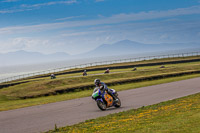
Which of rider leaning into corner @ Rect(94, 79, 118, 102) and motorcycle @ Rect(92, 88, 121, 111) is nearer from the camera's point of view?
motorcycle @ Rect(92, 88, 121, 111)

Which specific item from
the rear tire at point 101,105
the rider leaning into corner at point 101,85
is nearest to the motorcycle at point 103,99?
the rear tire at point 101,105

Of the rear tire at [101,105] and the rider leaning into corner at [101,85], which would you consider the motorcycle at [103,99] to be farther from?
the rider leaning into corner at [101,85]

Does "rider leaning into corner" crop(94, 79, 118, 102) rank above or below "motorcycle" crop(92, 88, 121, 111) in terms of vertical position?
above

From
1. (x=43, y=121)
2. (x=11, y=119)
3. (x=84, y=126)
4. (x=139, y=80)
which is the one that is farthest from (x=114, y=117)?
(x=139, y=80)

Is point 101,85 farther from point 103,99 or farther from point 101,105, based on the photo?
point 101,105

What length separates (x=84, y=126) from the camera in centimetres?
1241

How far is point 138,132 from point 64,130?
139 inches

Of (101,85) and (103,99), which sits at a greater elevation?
(101,85)

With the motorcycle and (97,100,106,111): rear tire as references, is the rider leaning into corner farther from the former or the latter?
(97,100,106,111): rear tire

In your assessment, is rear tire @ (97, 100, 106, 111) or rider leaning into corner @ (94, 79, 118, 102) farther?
Result: rider leaning into corner @ (94, 79, 118, 102)

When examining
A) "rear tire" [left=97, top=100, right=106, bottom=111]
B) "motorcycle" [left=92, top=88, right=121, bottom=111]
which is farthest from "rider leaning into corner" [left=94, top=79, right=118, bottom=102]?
"rear tire" [left=97, top=100, right=106, bottom=111]

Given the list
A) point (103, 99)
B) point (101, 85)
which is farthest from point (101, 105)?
point (101, 85)

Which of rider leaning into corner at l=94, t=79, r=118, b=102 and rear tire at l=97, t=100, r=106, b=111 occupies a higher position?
rider leaning into corner at l=94, t=79, r=118, b=102

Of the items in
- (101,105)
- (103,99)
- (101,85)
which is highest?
(101,85)
